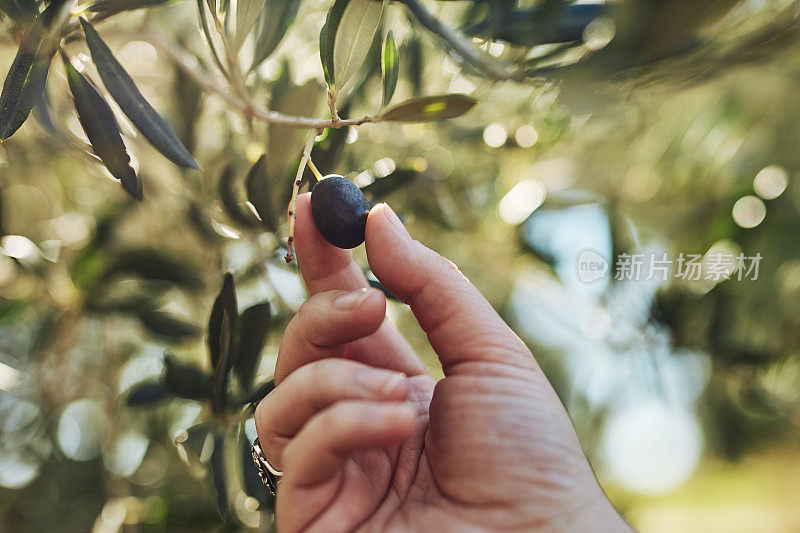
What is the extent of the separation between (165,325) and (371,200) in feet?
1.53

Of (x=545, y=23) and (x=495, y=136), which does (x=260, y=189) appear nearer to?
(x=545, y=23)

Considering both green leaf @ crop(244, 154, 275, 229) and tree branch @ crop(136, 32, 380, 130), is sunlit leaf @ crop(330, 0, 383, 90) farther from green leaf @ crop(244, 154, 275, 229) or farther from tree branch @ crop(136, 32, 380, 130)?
green leaf @ crop(244, 154, 275, 229)

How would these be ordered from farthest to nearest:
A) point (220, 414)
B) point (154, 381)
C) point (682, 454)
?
1. point (682, 454)
2. point (154, 381)
3. point (220, 414)

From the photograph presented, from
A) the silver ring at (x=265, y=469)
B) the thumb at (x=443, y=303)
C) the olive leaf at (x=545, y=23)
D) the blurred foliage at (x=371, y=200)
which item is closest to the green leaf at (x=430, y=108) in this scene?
the blurred foliage at (x=371, y=200)

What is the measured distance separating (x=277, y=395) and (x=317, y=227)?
19 centimetres

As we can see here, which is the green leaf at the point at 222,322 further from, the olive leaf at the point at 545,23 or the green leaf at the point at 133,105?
the olive leaf at the point at 545,23

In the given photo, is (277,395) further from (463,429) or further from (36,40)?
(36,40)

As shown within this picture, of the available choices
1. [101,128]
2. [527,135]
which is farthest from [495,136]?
[101,128]

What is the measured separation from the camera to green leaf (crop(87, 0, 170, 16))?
0.59 m

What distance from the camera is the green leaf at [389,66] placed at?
0.64 meters

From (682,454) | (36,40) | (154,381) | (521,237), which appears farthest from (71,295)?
(682,454)

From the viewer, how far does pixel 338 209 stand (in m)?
0.58

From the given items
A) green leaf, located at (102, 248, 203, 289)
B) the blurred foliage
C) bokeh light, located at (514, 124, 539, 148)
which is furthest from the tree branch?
bokeh light, located at (514, 124, 539, 148)

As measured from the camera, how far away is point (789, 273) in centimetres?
123
